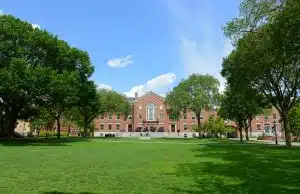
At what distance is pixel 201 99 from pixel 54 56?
35.7 meters

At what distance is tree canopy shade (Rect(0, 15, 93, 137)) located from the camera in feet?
129

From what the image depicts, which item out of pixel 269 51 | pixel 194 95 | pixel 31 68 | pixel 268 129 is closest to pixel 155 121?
pixel 268 129

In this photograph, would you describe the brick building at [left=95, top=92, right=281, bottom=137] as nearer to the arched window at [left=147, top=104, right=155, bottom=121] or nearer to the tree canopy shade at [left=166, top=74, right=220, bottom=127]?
the arched window at [left=147, top=104, right=155, bottom=121]

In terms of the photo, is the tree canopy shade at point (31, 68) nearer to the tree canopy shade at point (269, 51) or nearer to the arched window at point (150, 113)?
the tree canopy shade at point (269, 51)

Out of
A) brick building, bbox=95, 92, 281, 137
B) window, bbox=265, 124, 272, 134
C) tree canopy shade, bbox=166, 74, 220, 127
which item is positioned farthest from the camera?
window, bbox=265, 124, 272, 134

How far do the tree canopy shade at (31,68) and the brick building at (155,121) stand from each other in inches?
2364

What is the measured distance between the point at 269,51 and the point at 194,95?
50388 mm

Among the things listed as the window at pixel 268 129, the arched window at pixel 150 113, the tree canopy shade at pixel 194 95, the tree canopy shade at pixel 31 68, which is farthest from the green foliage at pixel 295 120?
the arched window at pixel 150 113

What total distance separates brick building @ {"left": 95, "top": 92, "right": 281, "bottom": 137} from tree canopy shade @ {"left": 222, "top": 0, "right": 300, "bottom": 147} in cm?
6524

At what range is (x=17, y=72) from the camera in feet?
129

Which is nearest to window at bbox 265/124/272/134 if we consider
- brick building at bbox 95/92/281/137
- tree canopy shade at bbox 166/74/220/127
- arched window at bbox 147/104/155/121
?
brick building at bbox 95/92/281/137

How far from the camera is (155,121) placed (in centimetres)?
10950

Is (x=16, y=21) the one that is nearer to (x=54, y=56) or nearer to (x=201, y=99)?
(x=54, y=56)

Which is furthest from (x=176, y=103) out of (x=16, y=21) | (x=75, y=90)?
(x=16, y=21)
